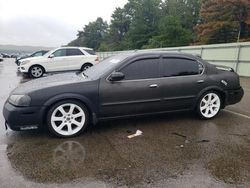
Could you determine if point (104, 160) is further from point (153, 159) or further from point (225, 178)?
point (225, 178)

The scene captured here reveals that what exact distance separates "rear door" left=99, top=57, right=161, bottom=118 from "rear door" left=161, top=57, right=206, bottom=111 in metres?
0.18

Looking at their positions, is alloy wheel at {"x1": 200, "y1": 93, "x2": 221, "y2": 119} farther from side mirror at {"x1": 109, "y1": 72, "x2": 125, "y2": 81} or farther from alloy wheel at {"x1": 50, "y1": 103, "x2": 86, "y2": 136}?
alloy wheel at {"x1": 50, "y1": 103, "x2": 86, "y2": 136}

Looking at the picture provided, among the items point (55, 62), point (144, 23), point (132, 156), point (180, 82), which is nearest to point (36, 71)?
point (55, 62)

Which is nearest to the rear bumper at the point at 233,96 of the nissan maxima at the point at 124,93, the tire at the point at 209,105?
the nissan maxima at the point at 124,93

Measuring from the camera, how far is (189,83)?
5238 millimetres

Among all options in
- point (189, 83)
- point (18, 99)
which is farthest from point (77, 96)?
point (189, 83)

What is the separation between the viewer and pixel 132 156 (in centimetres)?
370

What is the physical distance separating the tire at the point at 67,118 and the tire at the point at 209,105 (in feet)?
8.11

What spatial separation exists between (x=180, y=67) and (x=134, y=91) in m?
1.22

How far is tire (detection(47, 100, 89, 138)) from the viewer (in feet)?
14.2

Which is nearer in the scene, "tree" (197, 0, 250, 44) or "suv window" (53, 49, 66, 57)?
"suv window" (53, 49, 66, 57)

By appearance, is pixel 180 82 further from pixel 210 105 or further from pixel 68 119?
pixel 68 119

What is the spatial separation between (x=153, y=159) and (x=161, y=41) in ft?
145

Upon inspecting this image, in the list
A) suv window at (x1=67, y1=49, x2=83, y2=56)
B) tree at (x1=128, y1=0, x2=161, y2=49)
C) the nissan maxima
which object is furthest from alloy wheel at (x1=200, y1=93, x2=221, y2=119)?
tree at (x1=128, y1=0, x2=161, y2=49)
